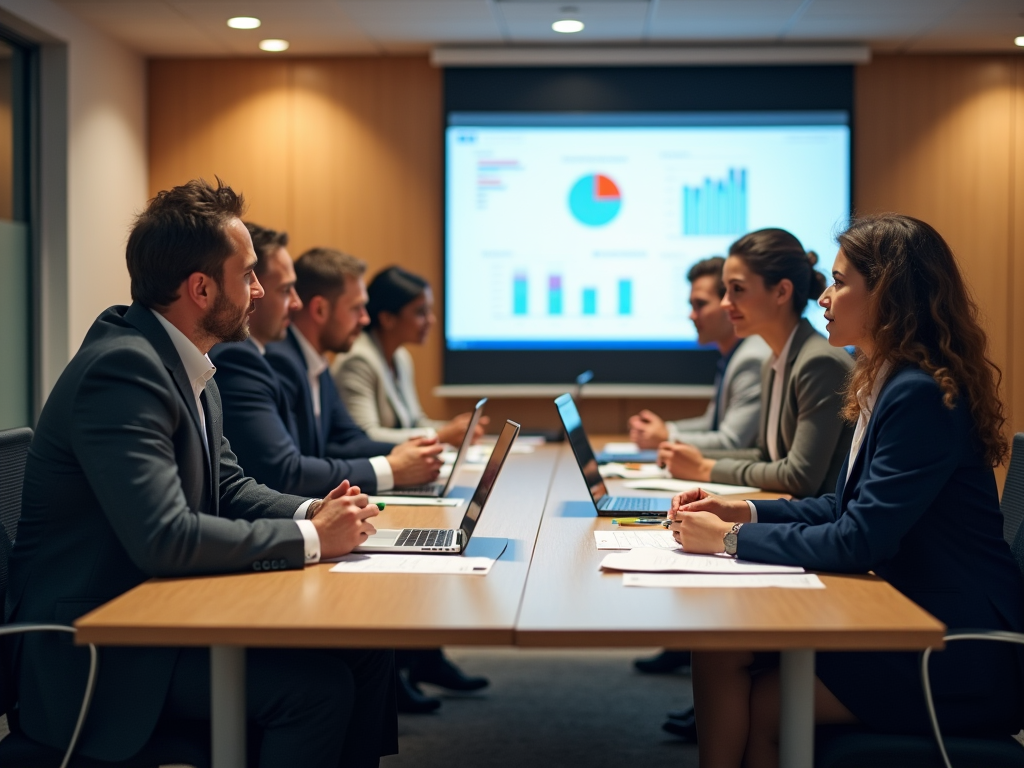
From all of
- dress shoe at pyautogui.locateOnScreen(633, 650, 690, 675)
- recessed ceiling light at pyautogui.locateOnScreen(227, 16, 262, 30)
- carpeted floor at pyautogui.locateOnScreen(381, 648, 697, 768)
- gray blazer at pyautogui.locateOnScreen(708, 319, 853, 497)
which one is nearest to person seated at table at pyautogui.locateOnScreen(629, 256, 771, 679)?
dress shoe at pyautogui.locateOnScreen(633, 650, 690, 675)

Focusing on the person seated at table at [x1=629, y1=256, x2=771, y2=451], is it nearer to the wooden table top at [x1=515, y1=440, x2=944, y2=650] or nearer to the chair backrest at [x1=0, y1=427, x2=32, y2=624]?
the wooden table top at [x1=515, y1=440, x2=944, y2=650]

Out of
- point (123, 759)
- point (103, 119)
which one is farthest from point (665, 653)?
point (103, 119)

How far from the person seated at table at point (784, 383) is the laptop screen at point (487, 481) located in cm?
103

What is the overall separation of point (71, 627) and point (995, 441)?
5.46ft

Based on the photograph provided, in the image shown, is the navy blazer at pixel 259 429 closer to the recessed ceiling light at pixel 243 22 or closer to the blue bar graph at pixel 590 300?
the recessed ceiling light at pixel 243 22

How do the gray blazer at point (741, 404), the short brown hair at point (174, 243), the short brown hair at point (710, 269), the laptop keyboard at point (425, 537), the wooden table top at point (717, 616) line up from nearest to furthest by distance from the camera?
the wooden table top at point (717, 616)
the short brown hair at point (174, 243)
the laptop keyboard at point (425, 537)
the gray blazer at point (741, 404)
the short brown hair at point (710, 269)

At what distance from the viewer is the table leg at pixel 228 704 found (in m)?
1.64

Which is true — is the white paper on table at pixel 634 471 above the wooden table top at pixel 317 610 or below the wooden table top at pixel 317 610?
below

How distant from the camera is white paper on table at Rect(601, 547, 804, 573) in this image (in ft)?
6.14

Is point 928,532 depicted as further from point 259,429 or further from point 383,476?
point 259,429

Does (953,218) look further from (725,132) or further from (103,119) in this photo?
(103,119)

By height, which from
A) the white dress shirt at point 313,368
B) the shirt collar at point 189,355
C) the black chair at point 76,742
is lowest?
the black chair at point 76,742

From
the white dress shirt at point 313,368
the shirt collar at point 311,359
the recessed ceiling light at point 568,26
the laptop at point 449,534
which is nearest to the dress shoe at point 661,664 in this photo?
the white dress shirt at point 313,368

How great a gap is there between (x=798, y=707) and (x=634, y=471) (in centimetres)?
185
